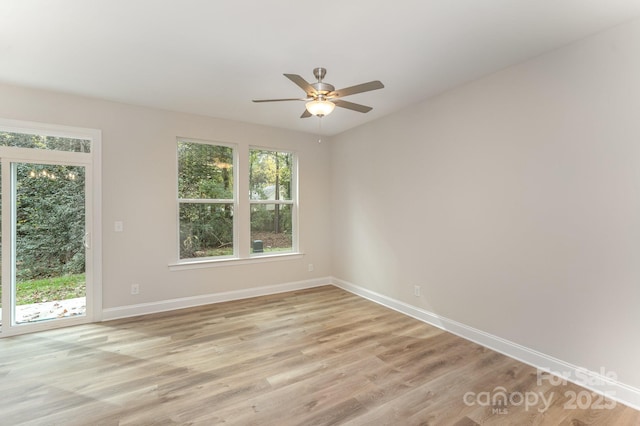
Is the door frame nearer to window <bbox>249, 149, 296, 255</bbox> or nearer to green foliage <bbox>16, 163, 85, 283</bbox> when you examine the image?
green foliage <bbox>16, 163, 85, 283</bbox>

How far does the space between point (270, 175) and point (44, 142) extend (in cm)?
281

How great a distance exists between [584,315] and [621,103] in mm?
1623

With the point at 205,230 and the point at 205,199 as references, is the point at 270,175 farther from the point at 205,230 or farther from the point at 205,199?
the point at 205,230

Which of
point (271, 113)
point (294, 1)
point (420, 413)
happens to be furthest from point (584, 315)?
point (271, 113)

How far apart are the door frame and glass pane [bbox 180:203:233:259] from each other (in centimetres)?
99

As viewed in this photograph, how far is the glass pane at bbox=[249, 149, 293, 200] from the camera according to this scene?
4656 mm

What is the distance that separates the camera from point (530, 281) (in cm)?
256

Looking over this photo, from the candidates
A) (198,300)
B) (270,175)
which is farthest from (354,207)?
(198,300)

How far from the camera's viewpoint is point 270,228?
190 inches

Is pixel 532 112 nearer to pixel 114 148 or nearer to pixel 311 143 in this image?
pixel 311 143

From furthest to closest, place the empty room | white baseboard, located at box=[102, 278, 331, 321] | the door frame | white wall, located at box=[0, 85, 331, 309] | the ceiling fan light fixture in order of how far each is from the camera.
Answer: white baseboard, located at box=[102, 278, 331, 321], white wall, located at box=[0, 85, 331, 309], the door frame, the ceiling fan light fixture, the empty room

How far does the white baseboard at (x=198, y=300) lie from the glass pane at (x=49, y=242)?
0.40 metres

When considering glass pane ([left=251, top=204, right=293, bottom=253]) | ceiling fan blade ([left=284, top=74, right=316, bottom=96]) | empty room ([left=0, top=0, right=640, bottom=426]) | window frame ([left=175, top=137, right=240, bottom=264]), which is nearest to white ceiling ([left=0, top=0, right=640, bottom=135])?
empty room ([left=0, top=0, right=640, bottom=426])

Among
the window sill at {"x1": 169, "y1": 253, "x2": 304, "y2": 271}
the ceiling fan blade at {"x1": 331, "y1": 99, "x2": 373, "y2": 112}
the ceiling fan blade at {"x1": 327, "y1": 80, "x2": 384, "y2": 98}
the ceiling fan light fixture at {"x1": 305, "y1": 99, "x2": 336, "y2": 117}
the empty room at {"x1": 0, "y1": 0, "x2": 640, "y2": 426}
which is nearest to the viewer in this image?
the empty room at {"x1": 0, "y1": 0, "x2": 640, "y2": 426}
